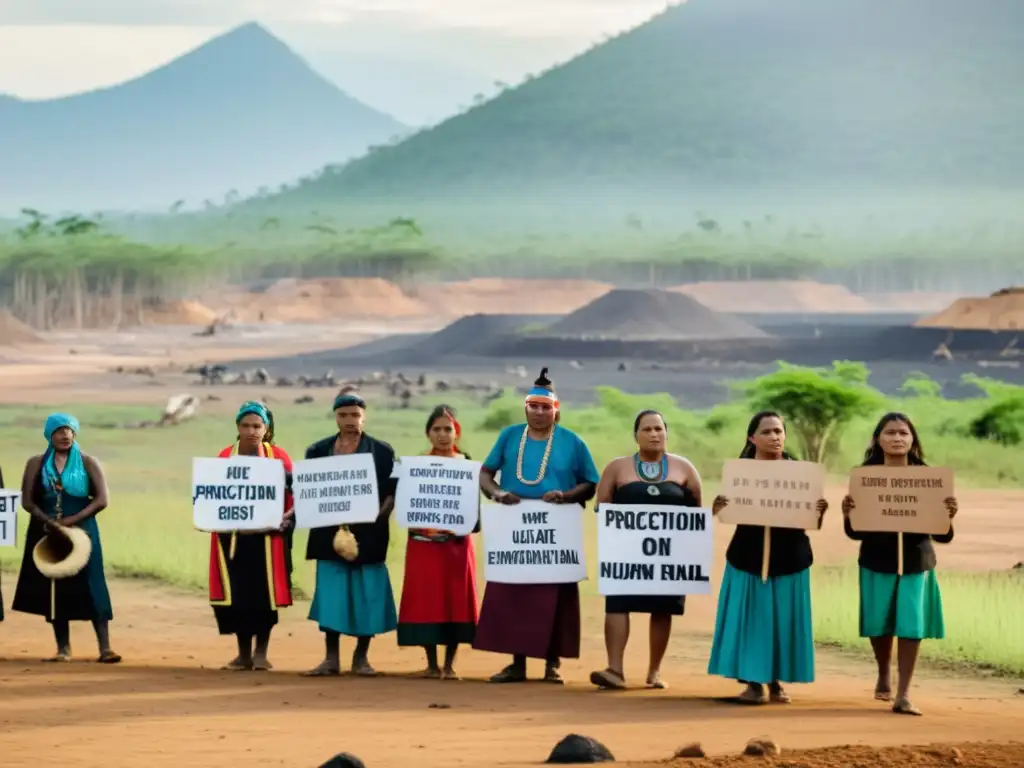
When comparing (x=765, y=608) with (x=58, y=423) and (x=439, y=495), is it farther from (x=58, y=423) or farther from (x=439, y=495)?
(x=58, y=423)

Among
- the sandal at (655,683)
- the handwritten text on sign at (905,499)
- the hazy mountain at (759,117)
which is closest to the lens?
the handwritten text on sign at (905,499)

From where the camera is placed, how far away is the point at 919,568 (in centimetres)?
1174

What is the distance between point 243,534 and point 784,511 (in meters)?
3.29

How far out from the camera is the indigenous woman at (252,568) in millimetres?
13047

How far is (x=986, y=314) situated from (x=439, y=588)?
6217cm

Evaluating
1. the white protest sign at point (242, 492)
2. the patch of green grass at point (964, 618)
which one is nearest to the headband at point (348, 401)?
the white protest sign at point (242, 492)

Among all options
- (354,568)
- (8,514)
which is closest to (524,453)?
(354,568)

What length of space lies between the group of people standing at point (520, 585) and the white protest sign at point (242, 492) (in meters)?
0.12

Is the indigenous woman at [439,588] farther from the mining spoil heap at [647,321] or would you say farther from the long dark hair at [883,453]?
the mining spoil heap at [647,321]

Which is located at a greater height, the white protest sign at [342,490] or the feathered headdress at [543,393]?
the feathered headdress at [543,393]

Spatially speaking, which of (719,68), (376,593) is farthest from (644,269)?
(376,593)

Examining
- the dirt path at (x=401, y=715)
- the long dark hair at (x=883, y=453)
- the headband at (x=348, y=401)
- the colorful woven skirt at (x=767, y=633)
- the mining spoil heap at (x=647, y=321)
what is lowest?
the dirt path at (x=401, y=715)

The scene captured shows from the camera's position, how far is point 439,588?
41.9ft

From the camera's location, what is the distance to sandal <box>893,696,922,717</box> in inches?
452
